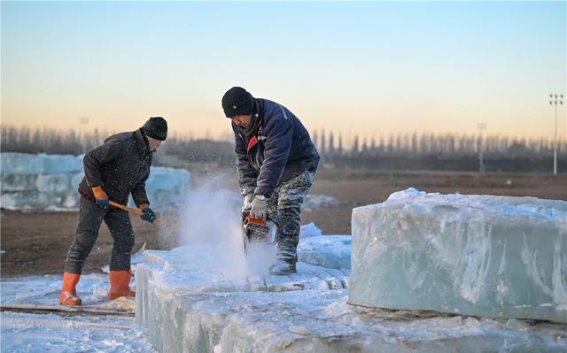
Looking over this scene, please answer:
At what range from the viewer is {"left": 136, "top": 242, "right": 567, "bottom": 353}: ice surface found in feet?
9.09

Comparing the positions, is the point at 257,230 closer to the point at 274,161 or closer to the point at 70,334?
the point at 274,161

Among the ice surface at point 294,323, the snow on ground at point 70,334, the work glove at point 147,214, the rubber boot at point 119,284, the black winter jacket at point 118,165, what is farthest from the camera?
the work glove at point 147,214

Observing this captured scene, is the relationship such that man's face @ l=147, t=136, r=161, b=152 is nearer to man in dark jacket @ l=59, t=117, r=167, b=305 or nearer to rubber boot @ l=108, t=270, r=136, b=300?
man in dark jacket @ l=59, t=117, r=167, b=305

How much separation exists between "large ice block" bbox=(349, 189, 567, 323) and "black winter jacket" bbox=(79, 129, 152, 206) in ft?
11.1

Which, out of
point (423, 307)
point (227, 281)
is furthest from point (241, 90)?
point (423, 307)

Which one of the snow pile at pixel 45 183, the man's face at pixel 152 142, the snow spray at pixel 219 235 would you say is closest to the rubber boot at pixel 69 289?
the snow spray at pixel 219 235

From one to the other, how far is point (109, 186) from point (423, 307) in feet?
12.9

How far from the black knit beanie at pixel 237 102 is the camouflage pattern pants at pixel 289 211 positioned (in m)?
0.67

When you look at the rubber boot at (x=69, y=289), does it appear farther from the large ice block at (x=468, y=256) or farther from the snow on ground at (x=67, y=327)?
the large ice block at (x=468, y=256)

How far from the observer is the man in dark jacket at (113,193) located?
6127 millimetres

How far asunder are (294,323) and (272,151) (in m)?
1.97

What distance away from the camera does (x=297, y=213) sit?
5.21 metres

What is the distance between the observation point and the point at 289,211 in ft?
17.0

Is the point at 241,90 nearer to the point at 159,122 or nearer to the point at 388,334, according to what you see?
the point at 159,122
